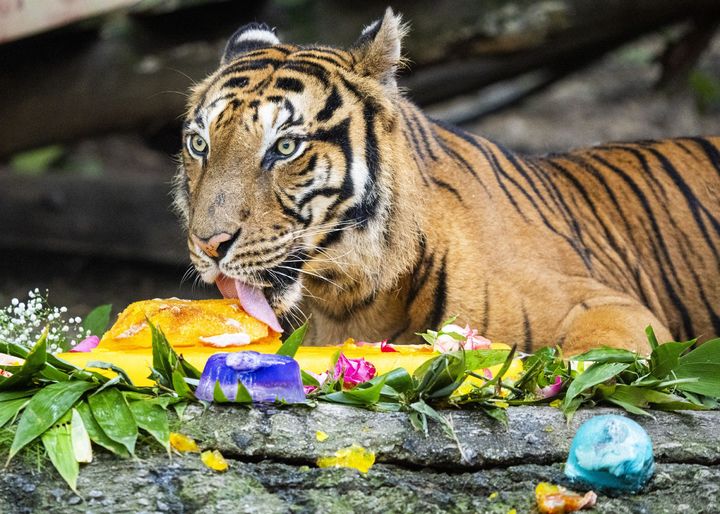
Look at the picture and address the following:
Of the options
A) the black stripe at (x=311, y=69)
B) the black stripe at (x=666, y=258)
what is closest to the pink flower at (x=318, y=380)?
the black stripe at (x=311, y=69)

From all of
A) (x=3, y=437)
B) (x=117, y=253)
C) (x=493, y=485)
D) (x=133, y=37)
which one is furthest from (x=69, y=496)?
(x=117, y=253)

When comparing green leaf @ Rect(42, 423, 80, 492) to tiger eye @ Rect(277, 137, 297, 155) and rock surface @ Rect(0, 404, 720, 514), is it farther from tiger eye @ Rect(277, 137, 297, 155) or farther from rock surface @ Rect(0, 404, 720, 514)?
tiger eye @ Rect(277, 137, 297, 155)

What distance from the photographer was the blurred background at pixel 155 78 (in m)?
6.99

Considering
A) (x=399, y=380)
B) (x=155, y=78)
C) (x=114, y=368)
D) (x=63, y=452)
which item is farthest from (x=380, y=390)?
(x=155, y=78)

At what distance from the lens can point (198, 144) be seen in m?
4.00

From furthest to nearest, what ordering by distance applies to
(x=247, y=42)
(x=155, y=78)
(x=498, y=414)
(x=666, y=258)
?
(x=155, y=78), (x=666, y=258), (x=247, y=42), (x=498, y=414)

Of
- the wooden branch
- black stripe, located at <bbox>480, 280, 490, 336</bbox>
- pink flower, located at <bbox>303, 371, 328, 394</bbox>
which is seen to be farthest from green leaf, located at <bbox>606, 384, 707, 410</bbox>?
the wooden branch

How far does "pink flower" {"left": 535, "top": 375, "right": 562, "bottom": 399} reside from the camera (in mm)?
3252

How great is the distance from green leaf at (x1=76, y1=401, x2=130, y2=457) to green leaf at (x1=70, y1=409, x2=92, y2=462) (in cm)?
2

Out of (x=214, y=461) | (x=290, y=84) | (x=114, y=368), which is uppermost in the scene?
(x=290, y=84)

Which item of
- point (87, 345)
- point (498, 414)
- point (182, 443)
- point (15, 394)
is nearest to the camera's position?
point (182, 443)

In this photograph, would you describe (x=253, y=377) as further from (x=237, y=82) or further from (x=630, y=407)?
(x=237, y=82)

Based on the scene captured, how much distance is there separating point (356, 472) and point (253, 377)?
14.9 inches

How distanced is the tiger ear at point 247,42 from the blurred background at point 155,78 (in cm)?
105
